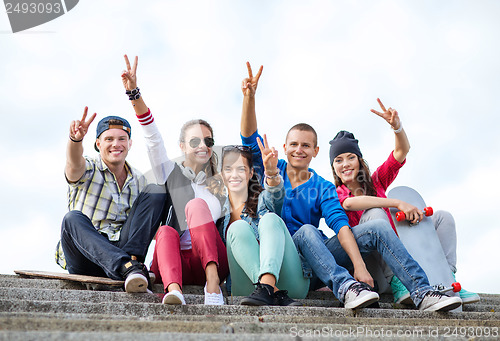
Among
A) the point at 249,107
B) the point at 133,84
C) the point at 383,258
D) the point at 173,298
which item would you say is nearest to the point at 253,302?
the point at 173,298

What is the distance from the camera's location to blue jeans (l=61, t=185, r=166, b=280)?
3537 millimetres

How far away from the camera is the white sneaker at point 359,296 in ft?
10.6

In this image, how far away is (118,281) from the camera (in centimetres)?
348

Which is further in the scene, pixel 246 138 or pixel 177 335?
pixel 246 138

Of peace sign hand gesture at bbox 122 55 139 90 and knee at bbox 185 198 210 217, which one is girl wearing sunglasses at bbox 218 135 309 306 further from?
peace sign hand gesture at bbox 122 55 139 90

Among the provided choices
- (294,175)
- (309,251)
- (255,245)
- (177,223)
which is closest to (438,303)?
(309,251)

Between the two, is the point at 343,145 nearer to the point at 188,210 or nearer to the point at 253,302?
the point at 188,210

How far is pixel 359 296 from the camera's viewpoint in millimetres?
3270

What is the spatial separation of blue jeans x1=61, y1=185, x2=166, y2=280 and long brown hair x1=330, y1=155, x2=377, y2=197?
159cm

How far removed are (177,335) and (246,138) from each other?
8.64 ft

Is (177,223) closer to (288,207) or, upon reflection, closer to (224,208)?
(224,208)

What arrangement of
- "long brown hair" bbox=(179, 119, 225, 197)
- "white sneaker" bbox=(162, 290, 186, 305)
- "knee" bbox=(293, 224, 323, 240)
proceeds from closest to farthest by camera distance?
"white sneaker" bbox=(162, 290, 186, 305), "knee" bbox=(293, 224, 323, 240), "long brown hair" bbox=(179, 119, 225, 197)

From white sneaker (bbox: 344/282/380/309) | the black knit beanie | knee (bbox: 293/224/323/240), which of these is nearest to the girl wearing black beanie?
the black knit beanie

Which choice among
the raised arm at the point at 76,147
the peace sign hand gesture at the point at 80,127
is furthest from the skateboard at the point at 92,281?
the peace sign hand gesture at the point at 80,127
